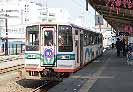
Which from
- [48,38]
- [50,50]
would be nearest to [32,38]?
[48,38]

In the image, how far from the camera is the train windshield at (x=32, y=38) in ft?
57.8

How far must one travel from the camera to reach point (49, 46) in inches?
688

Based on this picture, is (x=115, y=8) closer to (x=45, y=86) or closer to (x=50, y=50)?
(x=45, y=86)

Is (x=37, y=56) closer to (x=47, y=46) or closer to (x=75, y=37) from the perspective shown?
(x=47, y=46)

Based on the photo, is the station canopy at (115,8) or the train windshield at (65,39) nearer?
the train windshield at (65,39)

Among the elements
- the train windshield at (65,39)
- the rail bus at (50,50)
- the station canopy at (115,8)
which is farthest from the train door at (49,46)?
the station canopy at (115,8)

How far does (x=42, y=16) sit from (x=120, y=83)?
10238cm

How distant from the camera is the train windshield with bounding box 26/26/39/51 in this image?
1761 cm

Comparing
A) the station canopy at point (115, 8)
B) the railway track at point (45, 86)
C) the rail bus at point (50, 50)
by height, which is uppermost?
the station canopy at point (115, 8)

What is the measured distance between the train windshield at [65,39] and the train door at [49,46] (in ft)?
0.90

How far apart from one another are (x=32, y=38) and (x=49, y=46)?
0.92 metres

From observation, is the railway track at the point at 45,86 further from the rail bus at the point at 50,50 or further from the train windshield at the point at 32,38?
the train windshield at the point at 32,38

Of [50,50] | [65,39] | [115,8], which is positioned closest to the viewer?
[50,50]

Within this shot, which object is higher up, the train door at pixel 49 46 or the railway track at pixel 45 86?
the train door at pixel 49 46
